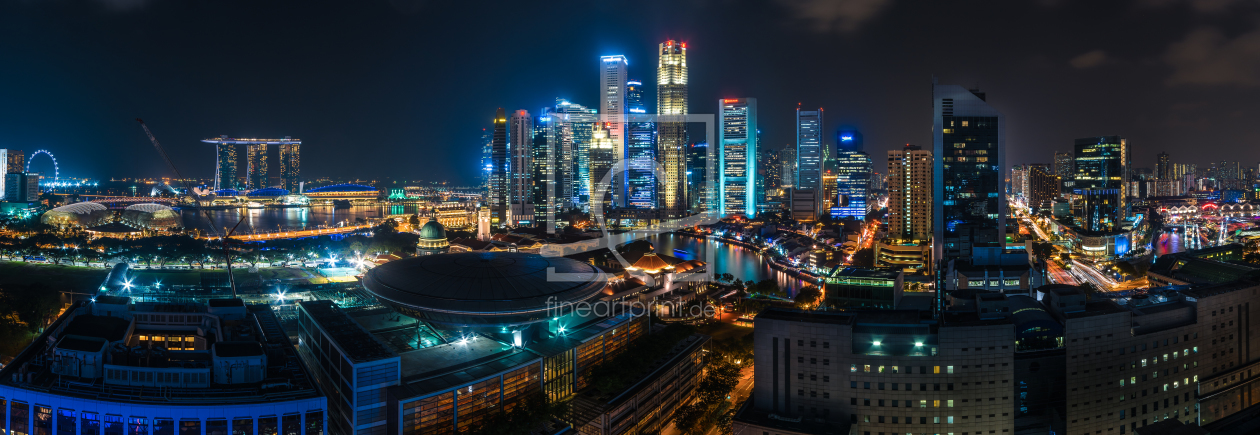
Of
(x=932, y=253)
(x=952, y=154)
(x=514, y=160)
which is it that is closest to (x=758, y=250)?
(x=932, y=253)

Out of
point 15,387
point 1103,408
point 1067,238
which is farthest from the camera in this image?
point 1067,238

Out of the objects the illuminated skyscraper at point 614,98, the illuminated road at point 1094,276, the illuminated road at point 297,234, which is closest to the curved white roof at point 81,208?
the illuminated road at point 297,234

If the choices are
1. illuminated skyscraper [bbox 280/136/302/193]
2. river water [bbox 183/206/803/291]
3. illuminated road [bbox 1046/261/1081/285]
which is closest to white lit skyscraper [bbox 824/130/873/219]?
river water [bbox 183/206/803/291]

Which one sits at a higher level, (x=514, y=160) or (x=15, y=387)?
(x=514, y=160)

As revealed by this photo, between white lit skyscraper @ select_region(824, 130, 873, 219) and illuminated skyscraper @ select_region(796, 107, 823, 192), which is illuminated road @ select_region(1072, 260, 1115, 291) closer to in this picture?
white lit skyscraper @ select_region(824, 130, 873, 219)

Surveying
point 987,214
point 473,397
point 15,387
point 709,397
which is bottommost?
point 709,397

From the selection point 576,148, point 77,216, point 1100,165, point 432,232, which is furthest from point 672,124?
point 77,216

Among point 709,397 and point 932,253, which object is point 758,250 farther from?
point 709,397
